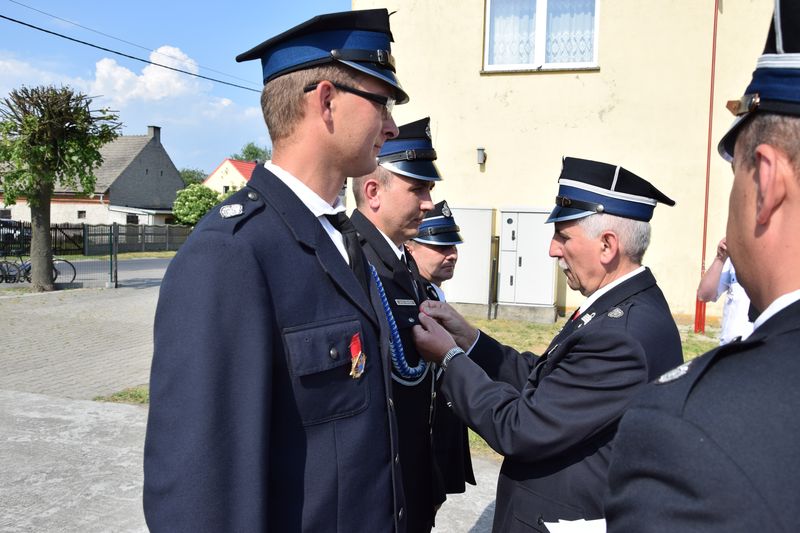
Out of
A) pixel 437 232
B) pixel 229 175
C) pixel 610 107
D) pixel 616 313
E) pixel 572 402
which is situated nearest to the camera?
pixel 572 402

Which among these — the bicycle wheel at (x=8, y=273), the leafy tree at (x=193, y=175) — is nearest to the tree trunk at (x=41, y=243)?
the bicycle wheel at (x=8, y=273)

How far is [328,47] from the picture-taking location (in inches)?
67.0

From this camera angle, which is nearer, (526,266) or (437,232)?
(437,232)

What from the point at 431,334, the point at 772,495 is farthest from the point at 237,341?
the point at 431,334

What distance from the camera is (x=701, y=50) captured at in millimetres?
11602

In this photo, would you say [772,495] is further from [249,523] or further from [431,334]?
[431,334]

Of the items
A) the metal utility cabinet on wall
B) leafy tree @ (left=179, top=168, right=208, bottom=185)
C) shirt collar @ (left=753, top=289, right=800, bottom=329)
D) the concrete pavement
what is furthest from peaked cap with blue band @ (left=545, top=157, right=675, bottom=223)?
leafy tree @ (left=179, top=168, right=208, bottom=185)

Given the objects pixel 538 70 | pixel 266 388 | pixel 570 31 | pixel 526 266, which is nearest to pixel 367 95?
pixel 266 388

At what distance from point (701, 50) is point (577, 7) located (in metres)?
2.51

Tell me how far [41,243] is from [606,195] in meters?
16.3

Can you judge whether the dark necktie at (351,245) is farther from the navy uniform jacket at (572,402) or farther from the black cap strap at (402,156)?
the black cap strap at (402,156)

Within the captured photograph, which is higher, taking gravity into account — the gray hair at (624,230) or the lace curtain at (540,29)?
the lace curtain at (540,29)

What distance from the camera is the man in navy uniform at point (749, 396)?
82 cm

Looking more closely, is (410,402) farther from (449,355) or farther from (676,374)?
(676,374)
